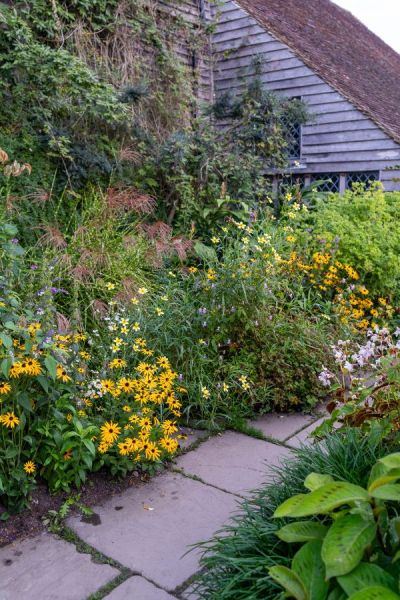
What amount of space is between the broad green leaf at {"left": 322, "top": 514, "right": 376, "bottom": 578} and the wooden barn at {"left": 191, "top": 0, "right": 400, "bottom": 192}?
8334 mm

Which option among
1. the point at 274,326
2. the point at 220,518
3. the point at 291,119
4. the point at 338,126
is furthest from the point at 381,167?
the point at 220,518

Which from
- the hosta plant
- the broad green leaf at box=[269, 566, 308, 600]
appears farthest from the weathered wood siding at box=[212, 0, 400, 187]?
the broad green leaf at box=[269, 566, 308, 600]

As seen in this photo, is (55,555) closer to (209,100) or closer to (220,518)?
(220,518)

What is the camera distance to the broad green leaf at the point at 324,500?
117 cm

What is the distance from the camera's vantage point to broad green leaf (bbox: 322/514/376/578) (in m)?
1.16

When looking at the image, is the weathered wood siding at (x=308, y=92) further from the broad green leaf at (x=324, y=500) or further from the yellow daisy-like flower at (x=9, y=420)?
the broad green leaf at (x=324, y=500)

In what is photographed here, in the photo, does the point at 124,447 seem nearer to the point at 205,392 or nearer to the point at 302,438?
the point at 205,392

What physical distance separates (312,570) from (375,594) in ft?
0.76

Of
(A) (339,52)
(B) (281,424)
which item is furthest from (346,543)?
(A) (339,52)

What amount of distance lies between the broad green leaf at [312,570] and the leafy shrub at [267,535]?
0.75 ft

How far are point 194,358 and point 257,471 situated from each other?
101cm

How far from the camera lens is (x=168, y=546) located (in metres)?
2.33

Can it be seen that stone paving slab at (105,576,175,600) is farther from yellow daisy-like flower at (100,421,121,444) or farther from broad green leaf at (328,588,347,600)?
broad green leaf at (328,588,347,600)

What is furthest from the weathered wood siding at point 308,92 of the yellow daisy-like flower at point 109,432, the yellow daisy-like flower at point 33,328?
the yellow daisy-like flower at point 109,432
